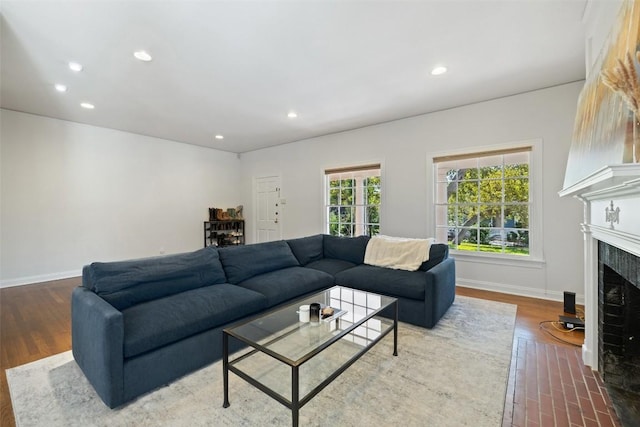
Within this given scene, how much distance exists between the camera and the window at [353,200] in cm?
502

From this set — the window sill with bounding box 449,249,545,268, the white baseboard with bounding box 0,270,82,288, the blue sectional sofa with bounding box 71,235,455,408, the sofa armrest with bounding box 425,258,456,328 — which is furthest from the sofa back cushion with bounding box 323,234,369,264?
the white baseboard with bounding box 0,270,82,288

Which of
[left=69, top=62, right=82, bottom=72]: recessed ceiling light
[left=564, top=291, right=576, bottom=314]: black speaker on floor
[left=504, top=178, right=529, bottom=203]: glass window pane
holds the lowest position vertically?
[left=564, top=291, right=576, bottom=314]: black speaker on floor

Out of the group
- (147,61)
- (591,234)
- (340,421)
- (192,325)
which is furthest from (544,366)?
(147,61)

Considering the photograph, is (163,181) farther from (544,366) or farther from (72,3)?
(544,366)

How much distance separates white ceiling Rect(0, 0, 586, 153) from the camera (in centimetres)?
208

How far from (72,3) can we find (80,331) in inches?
93.2

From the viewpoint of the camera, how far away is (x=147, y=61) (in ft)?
9.01

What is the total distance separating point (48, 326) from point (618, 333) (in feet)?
15.8

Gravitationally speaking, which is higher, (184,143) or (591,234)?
(184,143)

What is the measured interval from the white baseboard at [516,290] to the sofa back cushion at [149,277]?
345 centimetres

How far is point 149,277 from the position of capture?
2.15m

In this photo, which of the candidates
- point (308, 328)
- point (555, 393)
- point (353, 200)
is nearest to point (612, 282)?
point (555, 393)

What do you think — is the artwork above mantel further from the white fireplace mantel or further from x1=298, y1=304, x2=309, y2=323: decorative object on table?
x1=298, y1=304, x2=309, y2=323: decorative object on table

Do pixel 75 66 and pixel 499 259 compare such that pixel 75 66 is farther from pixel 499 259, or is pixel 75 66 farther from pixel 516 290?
pixel 516 290
